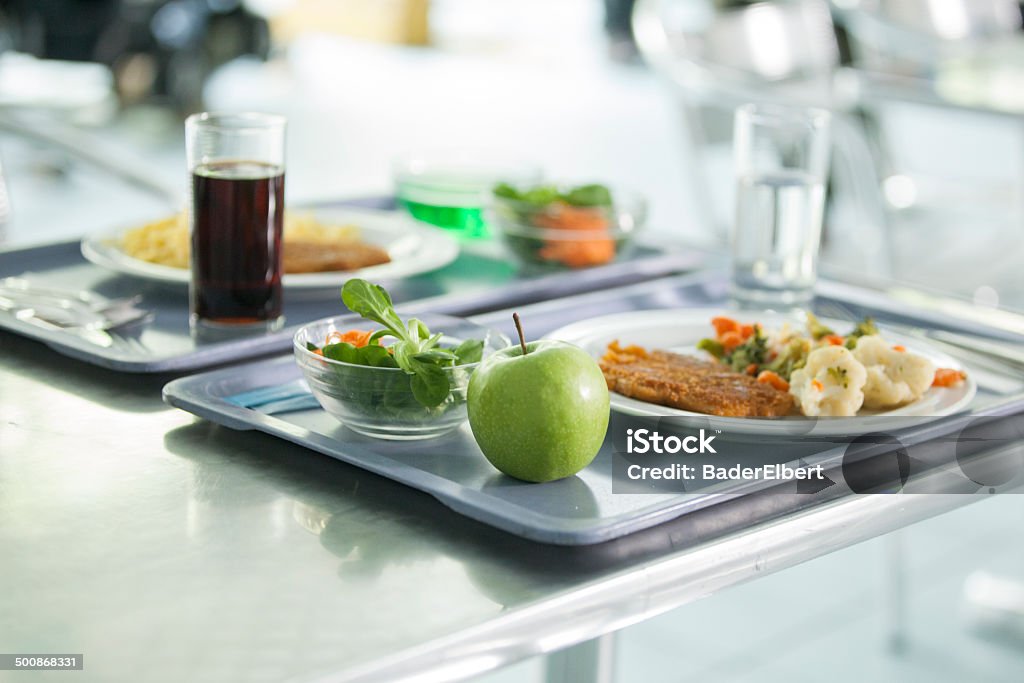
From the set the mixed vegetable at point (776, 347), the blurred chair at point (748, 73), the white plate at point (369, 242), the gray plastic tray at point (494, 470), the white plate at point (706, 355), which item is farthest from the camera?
the blurred chair at point (748, 73)

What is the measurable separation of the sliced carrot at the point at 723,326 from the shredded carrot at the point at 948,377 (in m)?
0.16

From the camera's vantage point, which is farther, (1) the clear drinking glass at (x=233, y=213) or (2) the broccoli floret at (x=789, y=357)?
(1) the clear drinking glass at (x=233, y=213)

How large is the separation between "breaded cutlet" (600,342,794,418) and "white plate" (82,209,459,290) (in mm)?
341

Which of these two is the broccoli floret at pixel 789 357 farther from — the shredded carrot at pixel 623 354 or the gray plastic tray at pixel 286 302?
the gray plastic tray at pixel 286 302

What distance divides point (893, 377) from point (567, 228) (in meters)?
0.50

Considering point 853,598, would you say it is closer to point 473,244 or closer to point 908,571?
point 908,571

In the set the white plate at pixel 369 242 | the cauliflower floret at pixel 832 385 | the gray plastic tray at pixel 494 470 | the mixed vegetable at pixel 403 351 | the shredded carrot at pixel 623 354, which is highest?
the mixed vegetable at pixel 403 351

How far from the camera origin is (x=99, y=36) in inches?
247

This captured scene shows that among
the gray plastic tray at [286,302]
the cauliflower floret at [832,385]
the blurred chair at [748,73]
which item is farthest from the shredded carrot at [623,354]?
the blurred chair at [748,73]

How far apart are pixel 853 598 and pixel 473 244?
1010mm

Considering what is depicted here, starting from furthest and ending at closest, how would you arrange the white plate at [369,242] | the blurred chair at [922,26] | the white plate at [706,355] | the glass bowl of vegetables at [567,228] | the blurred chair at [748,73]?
the blurred chair at [922,26]
the blurred chair at [748,73]
the glass bowl of vegetables at [567,228]
the white plate at [369,242]
the white plate at [706,355]

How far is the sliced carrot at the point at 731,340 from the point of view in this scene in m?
0.99

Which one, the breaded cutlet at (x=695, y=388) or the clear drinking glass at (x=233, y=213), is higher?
the clear drinking glass at (x=233, y=213)

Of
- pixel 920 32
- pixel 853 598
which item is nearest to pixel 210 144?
pixel 853 598
